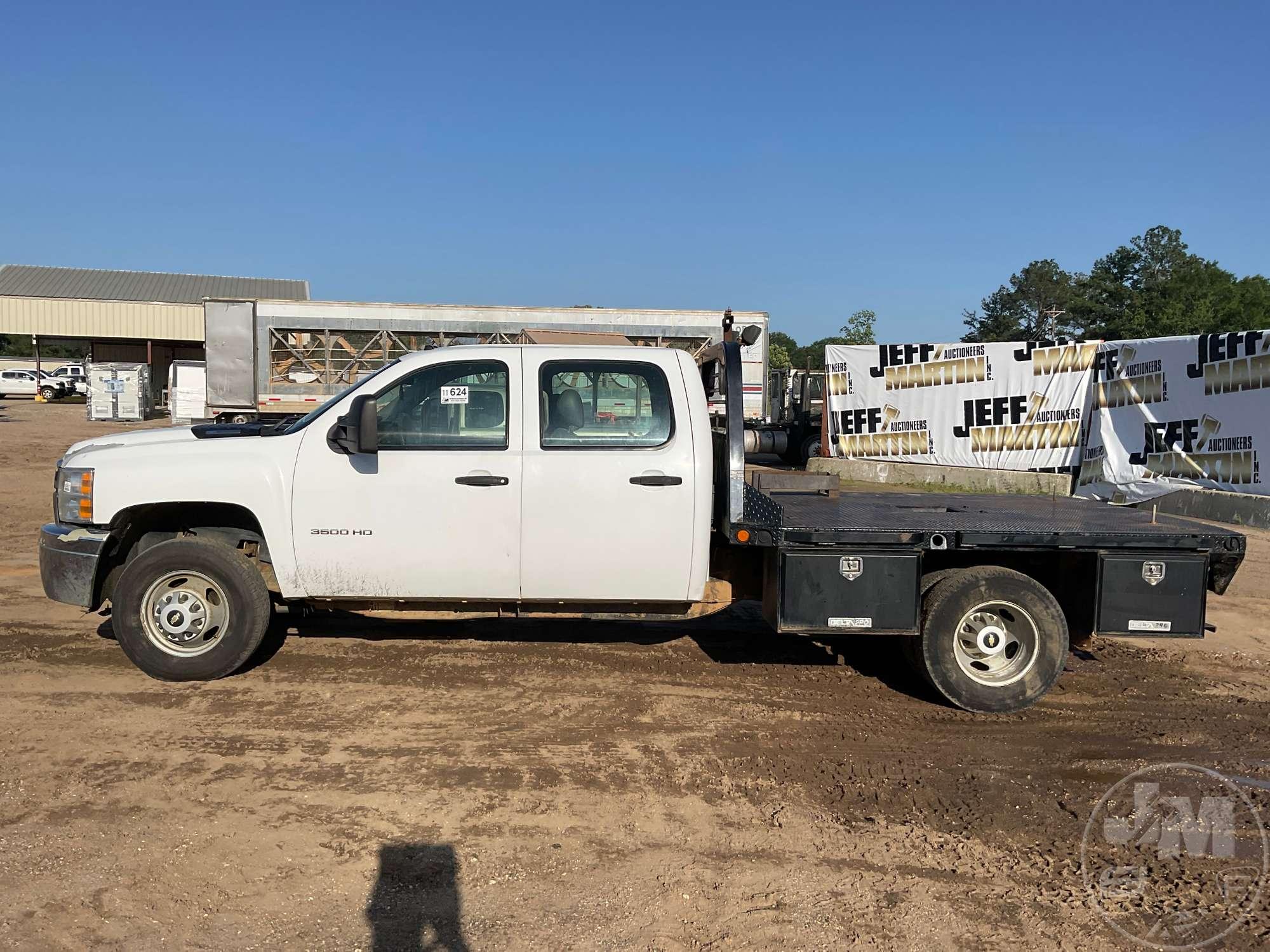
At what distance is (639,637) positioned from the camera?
22.9 ft

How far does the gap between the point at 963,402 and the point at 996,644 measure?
1237 cm

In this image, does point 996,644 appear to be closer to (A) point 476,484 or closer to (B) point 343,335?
(A) point 476,484

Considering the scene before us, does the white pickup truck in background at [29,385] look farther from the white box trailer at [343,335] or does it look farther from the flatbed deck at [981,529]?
the flatbed deck at [981,529]

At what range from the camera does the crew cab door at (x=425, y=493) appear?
17.4 feet

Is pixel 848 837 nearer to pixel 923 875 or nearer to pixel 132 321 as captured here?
pixel 923 875

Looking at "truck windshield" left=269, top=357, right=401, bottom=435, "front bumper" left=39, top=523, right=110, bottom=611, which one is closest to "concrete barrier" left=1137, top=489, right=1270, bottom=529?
"truck windshield" left=269, top=357, right=401, bottom=435

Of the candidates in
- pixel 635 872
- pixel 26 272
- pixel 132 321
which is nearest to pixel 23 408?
pixel 132 321

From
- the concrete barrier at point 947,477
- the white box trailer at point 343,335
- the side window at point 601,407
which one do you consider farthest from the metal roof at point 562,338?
the white box trailer at point 343,335

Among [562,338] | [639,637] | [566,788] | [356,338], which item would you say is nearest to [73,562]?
[566,788]

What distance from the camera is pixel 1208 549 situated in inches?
208

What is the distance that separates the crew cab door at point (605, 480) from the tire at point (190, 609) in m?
1.64

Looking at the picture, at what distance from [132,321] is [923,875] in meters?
54.7

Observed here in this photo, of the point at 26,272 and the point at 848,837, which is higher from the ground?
the point at 26,272

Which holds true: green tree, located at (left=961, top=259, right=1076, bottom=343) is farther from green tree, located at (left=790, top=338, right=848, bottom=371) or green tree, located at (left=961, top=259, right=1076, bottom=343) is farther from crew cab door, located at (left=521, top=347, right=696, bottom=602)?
crew cab door, located at (left=521, top=347, right=696, bottom=602)
